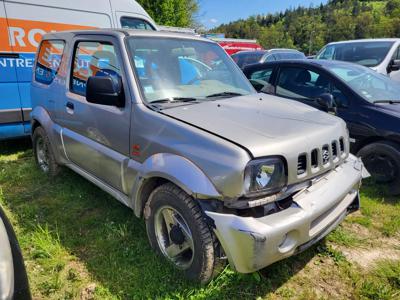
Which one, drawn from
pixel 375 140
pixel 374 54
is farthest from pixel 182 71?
pixel 374 54

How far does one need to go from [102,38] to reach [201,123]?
1.51m

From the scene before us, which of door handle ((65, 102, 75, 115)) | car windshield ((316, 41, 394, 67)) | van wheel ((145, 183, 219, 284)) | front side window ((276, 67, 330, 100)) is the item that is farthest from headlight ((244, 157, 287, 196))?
car windshield ((316, 41, 394, 67))

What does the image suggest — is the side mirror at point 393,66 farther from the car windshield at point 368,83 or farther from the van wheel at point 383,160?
the van wheel at point 383,160

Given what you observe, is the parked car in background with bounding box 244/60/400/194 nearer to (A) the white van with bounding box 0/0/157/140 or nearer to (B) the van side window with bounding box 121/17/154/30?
(B) the van side window with bounding box 121/17/154/30

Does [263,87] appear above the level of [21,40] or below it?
below

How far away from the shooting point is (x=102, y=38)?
3.27 metres

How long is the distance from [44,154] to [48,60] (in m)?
1.26

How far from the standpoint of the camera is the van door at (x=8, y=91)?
5250mm

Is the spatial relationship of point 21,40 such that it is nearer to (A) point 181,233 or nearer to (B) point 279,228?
(A) point 181,233

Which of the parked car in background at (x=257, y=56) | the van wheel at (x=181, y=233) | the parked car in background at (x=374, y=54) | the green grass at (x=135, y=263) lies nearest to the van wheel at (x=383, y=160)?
the green grass at (x=135, y=263)

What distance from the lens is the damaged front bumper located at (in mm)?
2049

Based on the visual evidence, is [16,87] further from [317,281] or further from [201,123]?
[317,281]

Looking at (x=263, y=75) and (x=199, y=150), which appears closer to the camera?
(x=199, y=150)

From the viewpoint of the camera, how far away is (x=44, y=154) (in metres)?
4.66
